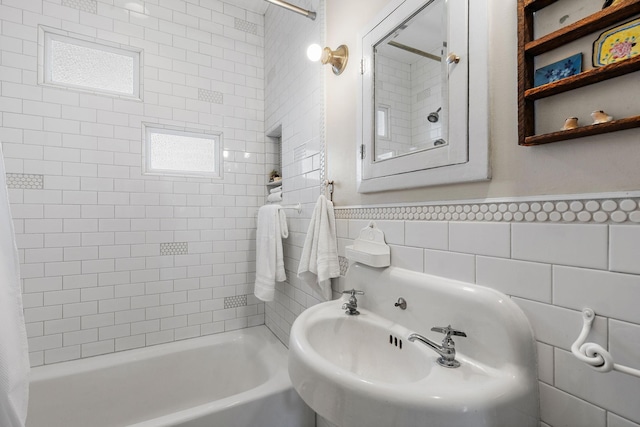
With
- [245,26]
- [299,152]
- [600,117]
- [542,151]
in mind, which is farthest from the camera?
[245,26]

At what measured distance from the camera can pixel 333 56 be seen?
138 cm

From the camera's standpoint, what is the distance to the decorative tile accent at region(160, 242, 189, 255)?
208 centimetres

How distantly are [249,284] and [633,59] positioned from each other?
7.68 feet

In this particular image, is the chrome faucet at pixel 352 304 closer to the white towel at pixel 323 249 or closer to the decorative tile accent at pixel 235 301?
the white towel at pixel 323 249

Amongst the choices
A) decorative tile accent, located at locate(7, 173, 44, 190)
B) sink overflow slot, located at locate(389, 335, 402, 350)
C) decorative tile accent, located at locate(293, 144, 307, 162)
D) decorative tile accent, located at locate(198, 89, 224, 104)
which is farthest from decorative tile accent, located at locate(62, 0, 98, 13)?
A: sink overflow slot, located at locate(389, 335, 402, 350)

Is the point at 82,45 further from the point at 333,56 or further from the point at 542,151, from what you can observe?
the point at 542,151

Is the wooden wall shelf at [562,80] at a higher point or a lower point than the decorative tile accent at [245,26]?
lower

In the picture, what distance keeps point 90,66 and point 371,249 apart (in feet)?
7.31

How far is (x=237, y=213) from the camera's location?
233 centimetres

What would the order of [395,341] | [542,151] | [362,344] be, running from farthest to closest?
1. [362,344]
2. [395,341]
3. [542,151]

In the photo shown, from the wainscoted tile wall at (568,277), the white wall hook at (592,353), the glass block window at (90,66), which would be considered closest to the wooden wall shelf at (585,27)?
the wainscoted tile wall at (568,277)

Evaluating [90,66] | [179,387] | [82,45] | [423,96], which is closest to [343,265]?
[423,96]

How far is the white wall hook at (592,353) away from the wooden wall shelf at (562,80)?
362 mm

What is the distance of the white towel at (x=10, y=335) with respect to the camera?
0.63 metres
